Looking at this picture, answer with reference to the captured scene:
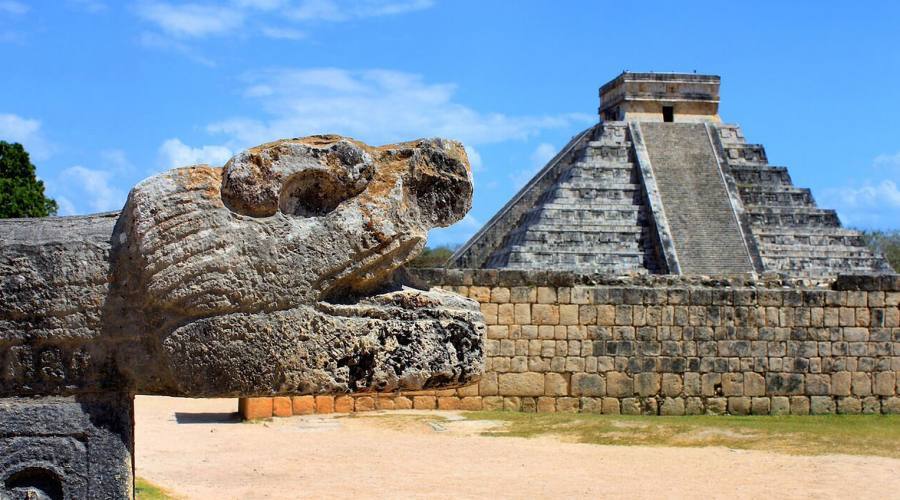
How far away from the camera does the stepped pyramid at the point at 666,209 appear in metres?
30.1

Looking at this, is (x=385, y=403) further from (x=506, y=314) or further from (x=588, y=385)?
(x=588, y=385)

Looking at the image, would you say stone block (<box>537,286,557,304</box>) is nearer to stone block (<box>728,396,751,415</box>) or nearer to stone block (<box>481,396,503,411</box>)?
stone block (<box>481,396,503,411</box>)

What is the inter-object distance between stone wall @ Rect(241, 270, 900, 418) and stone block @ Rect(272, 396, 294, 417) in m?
0.55

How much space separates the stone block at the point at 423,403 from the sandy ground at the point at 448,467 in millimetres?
1304

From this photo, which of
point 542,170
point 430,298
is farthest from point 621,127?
point 430,298

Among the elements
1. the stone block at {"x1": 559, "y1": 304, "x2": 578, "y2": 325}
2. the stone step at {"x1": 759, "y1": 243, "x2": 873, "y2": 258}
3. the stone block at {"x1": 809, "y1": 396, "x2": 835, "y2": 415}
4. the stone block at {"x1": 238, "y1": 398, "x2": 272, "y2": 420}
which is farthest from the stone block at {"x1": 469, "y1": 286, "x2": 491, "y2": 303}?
the stone step at {"x1": 759, "y1": 243, "x2": 873, "y2": 258}

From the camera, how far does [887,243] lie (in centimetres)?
6034

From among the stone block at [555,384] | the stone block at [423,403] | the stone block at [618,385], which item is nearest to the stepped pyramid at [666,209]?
the stone block at [618,385]

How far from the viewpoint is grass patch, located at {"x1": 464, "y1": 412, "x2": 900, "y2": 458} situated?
13625 millimetres

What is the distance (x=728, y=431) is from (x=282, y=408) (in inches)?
232

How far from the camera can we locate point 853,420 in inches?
634

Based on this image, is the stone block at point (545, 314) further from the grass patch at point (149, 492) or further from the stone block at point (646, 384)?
the grass patch at point (149, 492)

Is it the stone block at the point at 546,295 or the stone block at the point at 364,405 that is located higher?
the stone block at the point at 546,295

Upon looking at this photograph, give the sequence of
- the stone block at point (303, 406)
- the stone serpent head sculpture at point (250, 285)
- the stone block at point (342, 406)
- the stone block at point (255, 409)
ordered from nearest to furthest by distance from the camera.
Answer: the stone serpent head sculpture at point (250, 285)
the stone block at point (255, 409)
the stone block at point (303, 406)
the stone block at point (342, 406)
